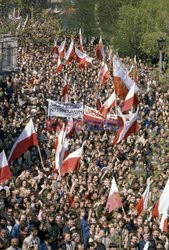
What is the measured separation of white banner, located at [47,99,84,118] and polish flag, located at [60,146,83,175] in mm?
5320

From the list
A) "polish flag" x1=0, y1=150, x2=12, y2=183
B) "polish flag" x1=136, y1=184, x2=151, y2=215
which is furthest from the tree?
"polish flag" x1=0, y1=150, x2=12, y2=183

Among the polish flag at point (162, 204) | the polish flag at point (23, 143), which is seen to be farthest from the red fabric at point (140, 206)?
the polish flag at point (23, 143)

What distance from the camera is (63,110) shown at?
3097cm

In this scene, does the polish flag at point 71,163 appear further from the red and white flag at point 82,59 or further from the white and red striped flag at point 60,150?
the red and white flag at point 82,59

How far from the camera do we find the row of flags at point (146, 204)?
21.2 meters

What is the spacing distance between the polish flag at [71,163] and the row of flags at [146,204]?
2490 mm

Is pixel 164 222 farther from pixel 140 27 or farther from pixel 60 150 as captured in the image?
pixel 140 27

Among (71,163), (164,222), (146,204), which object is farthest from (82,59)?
(164,222)

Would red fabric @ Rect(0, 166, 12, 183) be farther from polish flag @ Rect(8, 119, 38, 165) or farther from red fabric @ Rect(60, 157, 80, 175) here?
red fabric @ Rect(60, 157, 80, 175)

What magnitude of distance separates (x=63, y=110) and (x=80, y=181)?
6.59 metres

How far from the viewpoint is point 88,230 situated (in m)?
20.6

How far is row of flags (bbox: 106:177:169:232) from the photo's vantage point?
21.2m

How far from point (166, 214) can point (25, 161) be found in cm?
876

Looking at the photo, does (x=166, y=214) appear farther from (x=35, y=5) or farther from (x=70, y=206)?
(x=35, y=5)
